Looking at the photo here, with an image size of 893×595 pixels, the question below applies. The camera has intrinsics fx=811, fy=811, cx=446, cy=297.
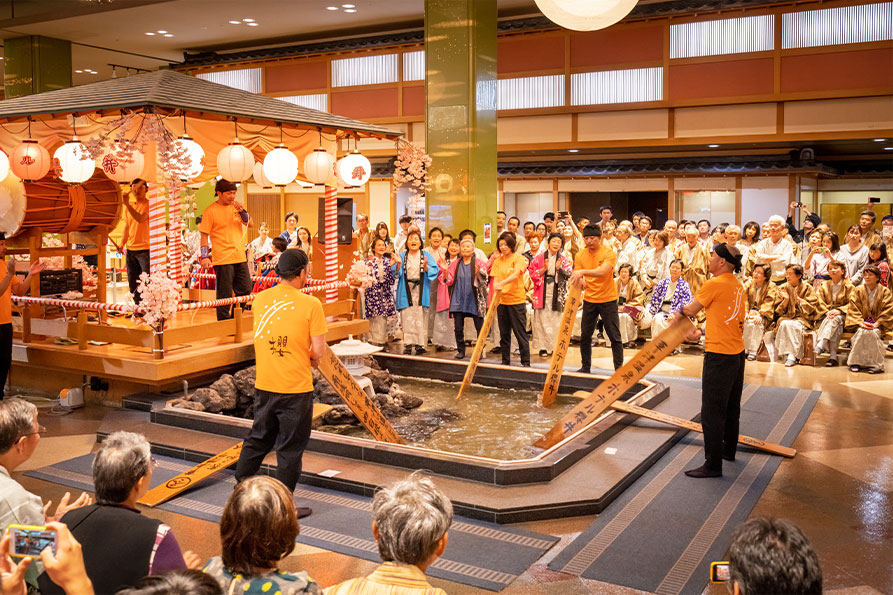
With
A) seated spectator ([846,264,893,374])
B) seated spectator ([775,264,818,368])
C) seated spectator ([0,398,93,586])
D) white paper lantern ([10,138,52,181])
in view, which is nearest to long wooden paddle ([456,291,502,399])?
seated spectator ([775,264,818,368])

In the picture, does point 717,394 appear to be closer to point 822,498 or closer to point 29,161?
point 822,498

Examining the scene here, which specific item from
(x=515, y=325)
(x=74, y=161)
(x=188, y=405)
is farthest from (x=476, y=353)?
(x=74, y=161)

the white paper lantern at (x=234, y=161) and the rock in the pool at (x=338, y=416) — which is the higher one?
the white paper lantern at (x=234, y=161)

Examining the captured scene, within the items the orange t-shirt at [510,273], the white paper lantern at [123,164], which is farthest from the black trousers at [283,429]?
the orange t-shirt at [510,273]

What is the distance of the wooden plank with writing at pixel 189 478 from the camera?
5.23 m

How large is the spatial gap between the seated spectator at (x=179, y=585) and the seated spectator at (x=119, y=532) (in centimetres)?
65

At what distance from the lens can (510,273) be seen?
8.90 meters

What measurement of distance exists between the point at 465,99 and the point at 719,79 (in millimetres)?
4305

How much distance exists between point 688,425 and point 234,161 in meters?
4.87

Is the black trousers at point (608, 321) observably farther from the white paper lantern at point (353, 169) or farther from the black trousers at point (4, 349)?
the black trousers at point (4, 349)

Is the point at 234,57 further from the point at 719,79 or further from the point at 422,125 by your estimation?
the point at 719,79

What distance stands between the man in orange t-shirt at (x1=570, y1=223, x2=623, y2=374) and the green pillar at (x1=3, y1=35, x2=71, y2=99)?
11.3m

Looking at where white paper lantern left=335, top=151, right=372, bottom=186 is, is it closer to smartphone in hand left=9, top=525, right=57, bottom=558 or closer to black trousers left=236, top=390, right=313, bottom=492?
black trousers left=236, top=390, right=313, bottom=492

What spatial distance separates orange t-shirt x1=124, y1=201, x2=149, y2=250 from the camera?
9.06 m
